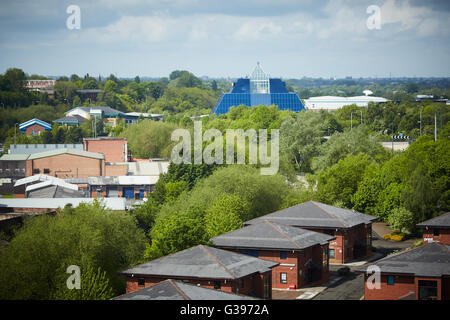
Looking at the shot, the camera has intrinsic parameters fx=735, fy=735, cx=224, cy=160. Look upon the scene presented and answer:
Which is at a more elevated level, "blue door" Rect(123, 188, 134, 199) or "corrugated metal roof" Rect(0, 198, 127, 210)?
"corrugated metal roof" Rect(0, 198, 127, 210)

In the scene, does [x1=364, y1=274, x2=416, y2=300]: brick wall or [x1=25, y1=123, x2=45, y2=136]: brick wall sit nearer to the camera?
[x1=364, y1=274, x2=416, y2=300]: brick wall

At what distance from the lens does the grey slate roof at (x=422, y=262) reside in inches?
1033

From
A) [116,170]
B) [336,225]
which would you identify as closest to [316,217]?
[336,225]

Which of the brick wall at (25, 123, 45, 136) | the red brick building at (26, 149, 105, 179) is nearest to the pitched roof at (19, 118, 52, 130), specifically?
the brick wall at (25, 123, 45, 136)

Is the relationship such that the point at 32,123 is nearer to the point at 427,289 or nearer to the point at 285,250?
the point at 285,250

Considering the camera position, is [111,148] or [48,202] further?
[111,148]

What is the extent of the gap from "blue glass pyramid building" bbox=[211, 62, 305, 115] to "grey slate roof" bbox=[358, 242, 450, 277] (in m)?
84.0

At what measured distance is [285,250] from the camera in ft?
105

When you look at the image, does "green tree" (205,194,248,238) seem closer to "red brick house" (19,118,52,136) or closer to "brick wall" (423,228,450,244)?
"brick wall" (423,228,450,244)

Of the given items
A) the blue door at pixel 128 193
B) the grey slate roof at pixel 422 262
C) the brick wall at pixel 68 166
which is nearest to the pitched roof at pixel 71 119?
the brick wall at pixel 68 166

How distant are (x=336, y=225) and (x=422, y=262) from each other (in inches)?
Answer: 407

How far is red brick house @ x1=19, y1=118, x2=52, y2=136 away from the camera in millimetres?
104250
